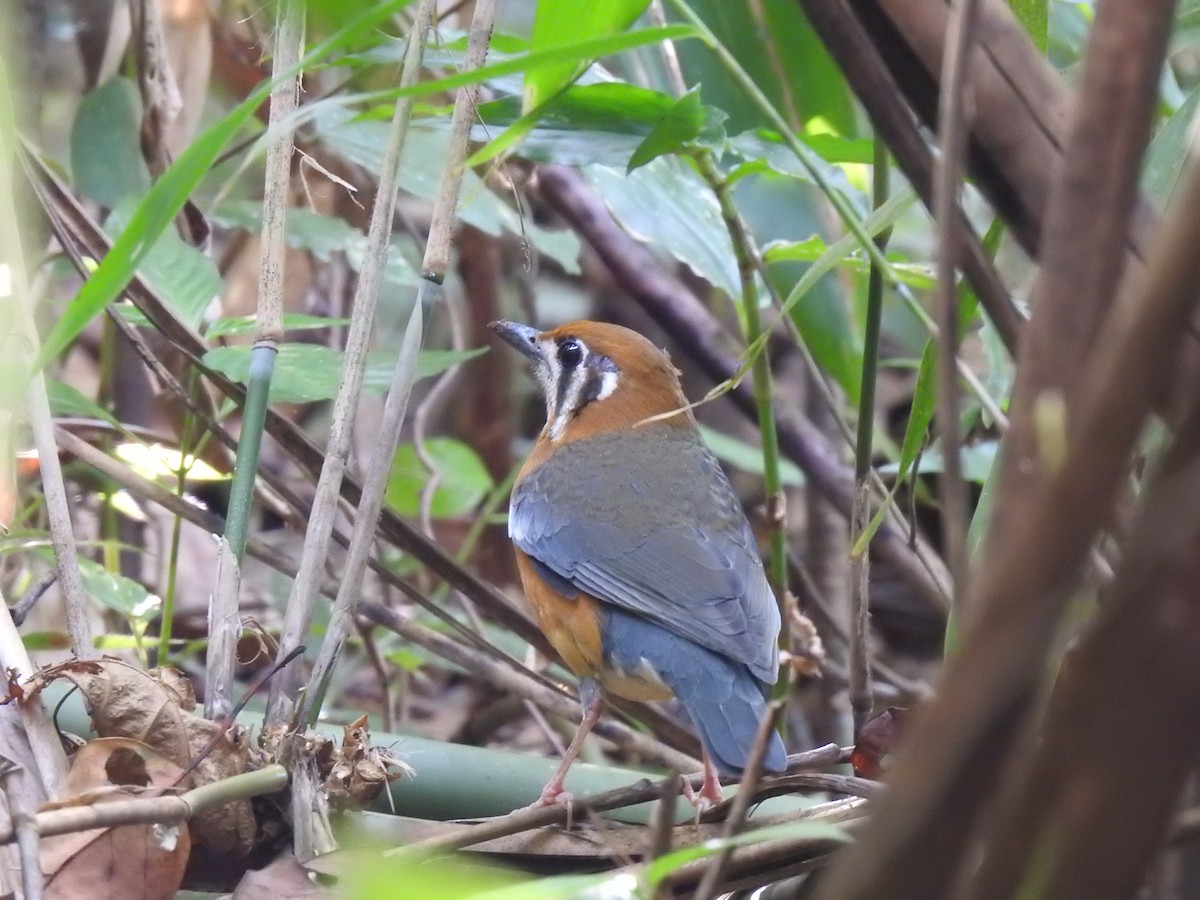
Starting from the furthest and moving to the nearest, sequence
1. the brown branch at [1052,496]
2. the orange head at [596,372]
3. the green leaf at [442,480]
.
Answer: the green leaf at [442,480]
the orange head at [596,372]
the brown branch at [1052,496]

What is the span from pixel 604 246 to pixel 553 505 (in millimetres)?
1840

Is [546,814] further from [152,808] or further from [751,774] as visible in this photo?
[751,774]

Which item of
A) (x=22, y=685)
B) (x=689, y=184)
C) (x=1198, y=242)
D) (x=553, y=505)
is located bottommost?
(x=553, y=505)

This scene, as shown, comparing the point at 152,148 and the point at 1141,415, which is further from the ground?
the point at 1141,415

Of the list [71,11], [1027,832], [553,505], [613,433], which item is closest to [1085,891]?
[1027,832]

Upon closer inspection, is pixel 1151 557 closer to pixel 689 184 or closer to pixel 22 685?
pixel 22 685

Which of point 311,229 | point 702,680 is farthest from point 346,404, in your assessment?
point 311,229

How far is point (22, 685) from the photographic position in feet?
6.43

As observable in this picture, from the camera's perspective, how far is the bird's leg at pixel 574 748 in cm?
225

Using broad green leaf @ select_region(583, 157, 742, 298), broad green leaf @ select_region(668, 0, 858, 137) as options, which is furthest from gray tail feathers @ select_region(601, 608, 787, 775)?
broad green leaf @ select_region(668, 0, 858, 137)

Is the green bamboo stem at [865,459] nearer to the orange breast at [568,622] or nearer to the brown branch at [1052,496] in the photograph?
the orange breast at [568,622]

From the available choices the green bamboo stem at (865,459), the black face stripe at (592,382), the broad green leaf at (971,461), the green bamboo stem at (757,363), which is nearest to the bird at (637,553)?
the black face stripe at (592,382)

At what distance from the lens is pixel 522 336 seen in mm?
3893

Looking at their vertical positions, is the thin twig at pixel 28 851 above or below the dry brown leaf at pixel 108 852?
above
